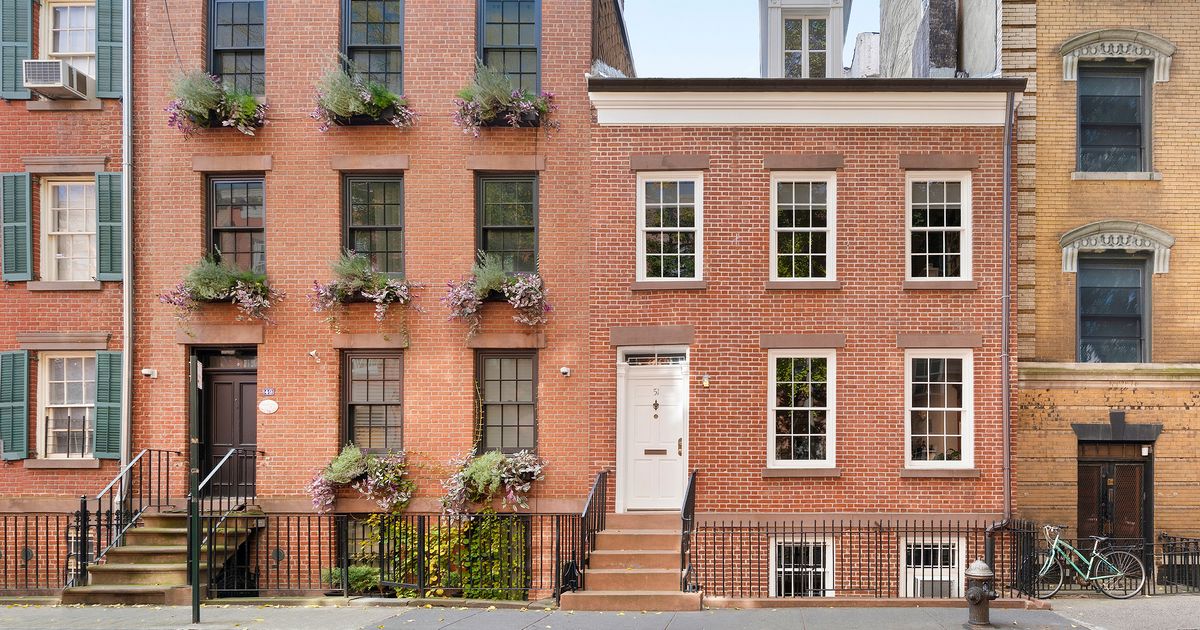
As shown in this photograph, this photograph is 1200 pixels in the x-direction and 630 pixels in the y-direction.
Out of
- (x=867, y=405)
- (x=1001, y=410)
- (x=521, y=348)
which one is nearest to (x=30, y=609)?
(x=521, y=348)

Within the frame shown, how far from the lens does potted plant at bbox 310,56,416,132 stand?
12328mm

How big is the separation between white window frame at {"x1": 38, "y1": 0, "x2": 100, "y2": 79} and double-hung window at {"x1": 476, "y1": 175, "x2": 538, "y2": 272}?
682 centimetres

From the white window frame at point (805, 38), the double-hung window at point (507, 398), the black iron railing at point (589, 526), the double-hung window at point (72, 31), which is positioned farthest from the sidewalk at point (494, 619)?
the white window frame at point (805, 38)

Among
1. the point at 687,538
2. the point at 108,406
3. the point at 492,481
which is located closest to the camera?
the point at 687,538

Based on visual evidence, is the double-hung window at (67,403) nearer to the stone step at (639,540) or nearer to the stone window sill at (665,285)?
the stone step at (639,540)

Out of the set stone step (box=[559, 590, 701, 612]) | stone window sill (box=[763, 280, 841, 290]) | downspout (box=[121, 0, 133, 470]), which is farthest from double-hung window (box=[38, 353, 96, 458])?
stone window sill (box=[763, 280, 841, 290])

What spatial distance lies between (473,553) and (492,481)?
1131 mm

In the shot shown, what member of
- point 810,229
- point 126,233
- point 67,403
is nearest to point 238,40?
point 126,233

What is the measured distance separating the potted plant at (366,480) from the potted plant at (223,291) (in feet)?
8.55

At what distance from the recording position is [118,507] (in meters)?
12.5

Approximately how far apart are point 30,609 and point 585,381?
27.4ft

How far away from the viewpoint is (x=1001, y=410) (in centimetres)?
1224

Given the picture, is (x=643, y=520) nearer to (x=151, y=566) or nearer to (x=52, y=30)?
(x=151, y=566)

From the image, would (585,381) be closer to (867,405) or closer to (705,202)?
(705,202)
